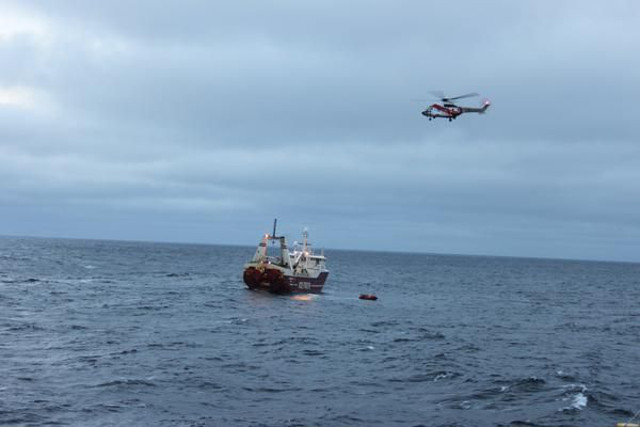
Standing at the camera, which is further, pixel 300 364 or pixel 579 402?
pixel 300 364

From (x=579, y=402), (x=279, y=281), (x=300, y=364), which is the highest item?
(x=279, y=281)

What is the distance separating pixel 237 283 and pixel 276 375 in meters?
75.3

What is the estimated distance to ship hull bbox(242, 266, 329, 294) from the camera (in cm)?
8781

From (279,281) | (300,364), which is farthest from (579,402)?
(279,281)

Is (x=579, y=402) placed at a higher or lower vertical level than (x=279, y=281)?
lower

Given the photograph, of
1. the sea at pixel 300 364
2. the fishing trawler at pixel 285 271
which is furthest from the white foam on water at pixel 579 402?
the fishing trawler at pixel 285 271

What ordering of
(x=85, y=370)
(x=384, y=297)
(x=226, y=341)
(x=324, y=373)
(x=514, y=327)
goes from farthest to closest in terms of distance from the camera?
1. (x=384, y=297)
2. (x=514, y=327)
3. (x=226, y=341)
4. (x=324, y=373)
5. (x=85, y=370)

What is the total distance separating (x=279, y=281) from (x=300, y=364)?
44.0 meters

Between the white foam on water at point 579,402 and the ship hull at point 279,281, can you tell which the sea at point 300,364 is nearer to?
the white foam on water at point 579,402

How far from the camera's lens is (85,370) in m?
38.5

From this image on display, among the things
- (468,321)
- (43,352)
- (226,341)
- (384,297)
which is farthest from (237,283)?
(43,352)

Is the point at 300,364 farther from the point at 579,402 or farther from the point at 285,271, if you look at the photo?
the point at 285,271

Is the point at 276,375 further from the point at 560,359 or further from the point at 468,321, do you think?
the point at 468,321

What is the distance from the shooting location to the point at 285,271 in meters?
88.2
